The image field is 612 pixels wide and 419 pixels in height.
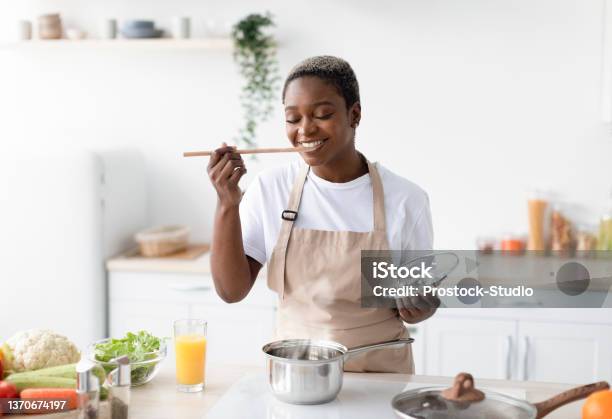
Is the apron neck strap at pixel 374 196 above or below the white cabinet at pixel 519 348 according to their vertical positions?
above

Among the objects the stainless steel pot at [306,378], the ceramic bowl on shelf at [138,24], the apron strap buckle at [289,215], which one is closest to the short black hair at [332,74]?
the apron strap buckle at [289,215]

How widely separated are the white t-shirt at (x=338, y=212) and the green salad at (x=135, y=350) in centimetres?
33

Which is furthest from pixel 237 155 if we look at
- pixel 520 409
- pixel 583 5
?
pixel 583 5

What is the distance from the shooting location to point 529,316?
2816 millimetres

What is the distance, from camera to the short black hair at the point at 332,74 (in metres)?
1.70

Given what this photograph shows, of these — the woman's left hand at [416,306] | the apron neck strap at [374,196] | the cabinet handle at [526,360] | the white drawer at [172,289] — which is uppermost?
the apron neck strap at [374,196]

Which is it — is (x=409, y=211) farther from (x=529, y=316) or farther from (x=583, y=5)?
(x=583, y=5)

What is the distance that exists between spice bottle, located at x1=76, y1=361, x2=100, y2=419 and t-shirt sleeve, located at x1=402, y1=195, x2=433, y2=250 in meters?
0.85

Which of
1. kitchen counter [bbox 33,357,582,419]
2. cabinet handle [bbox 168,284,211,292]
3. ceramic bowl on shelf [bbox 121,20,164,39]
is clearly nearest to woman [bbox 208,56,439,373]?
kitchen counter [bbox 33,357,582,419]


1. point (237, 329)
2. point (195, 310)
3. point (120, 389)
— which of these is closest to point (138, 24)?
point (195, 310)

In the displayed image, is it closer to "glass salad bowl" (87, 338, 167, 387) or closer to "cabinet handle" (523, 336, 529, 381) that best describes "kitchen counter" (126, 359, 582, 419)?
"glass salad bowl" (87, 338, 167, 387)

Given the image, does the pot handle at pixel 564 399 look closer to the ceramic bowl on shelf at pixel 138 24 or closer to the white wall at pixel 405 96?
the white wall at pixel 405 96

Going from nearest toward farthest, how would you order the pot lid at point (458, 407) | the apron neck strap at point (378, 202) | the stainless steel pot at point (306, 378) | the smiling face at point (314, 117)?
the pot lid at point (458, 407) → the stainless steel pot at point (306, 378) → the smiling face at point (314, 117) → the apron neck strap at point (378, 202)

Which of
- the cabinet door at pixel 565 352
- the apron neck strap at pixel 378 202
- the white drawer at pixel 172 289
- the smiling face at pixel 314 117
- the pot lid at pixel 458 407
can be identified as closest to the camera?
the pot lid at pixel 458 407
